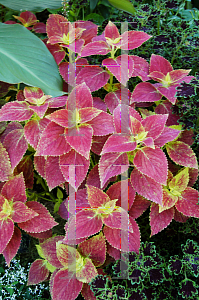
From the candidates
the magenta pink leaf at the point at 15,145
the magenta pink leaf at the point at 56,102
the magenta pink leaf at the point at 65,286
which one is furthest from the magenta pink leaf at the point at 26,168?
the magenta pink leaf at the point at 65,286

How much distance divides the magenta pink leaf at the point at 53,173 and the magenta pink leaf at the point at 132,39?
1.48 feet

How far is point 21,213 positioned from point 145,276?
41 centimetres

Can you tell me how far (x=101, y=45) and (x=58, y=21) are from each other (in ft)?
0.81

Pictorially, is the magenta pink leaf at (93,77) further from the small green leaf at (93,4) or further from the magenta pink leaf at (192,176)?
the small green leaf at (93,4)

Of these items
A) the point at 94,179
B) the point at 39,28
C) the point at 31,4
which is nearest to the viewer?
the point at 94,179

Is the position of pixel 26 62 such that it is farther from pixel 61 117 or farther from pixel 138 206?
pixel 138 206

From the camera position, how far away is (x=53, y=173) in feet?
2.70

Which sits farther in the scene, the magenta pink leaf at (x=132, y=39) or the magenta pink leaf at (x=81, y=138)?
the magenta pink leaf at (x=132, y=39)

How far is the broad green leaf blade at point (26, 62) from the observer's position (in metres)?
0.96

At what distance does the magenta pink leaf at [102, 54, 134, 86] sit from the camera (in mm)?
874

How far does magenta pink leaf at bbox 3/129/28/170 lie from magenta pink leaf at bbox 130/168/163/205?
34 cm

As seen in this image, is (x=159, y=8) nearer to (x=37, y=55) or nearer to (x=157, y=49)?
(x=157, y=49)

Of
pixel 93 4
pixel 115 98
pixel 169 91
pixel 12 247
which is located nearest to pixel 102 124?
pixel 115 98

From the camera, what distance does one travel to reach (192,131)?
95 cm
